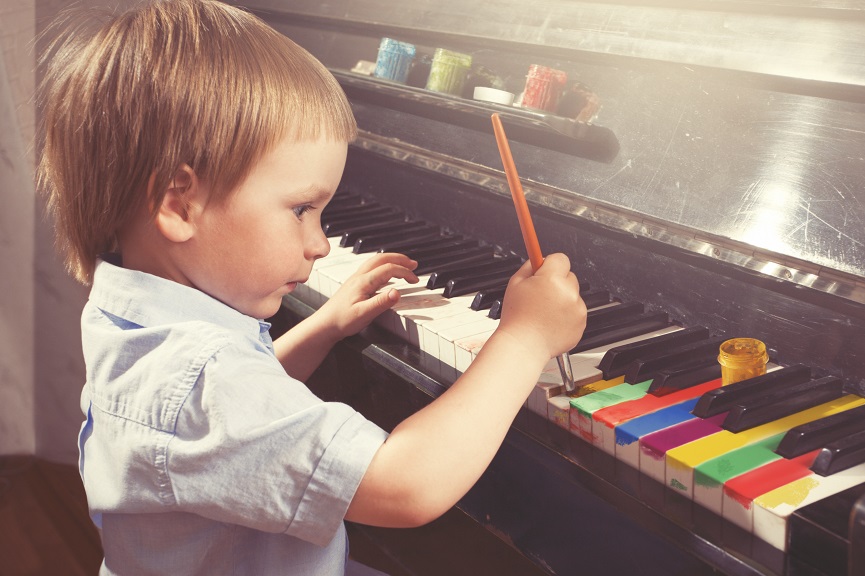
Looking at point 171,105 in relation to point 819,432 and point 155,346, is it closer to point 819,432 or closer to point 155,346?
point 155,346

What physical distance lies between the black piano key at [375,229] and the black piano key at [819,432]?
3.06 ft

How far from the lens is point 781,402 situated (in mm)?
925

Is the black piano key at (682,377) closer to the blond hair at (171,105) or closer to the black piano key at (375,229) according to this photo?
the blond hair at (171,105)

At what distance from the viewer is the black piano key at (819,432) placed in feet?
2.74

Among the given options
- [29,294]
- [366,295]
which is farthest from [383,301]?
[29,294]

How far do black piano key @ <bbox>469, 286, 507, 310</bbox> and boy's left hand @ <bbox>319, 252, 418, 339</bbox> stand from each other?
117mm

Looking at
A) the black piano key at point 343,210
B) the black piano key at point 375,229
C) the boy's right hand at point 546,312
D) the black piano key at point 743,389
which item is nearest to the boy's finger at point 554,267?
the boy's right hand at point 546,312

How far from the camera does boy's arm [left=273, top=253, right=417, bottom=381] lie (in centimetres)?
132

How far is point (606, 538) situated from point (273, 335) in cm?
93

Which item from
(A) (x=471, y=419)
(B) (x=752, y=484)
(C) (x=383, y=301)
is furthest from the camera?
(C) (x=383, y=301)

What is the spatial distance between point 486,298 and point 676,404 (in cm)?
41

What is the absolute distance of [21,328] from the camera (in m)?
2.40

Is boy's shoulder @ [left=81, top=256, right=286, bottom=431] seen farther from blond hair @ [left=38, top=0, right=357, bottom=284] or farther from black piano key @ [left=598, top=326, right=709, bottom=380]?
black piano key @ [left=598, top=326, right=709, bottom=380]

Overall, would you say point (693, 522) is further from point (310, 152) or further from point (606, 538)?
point (310, 152)
